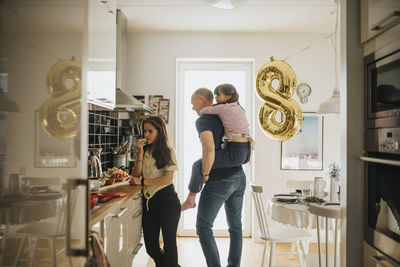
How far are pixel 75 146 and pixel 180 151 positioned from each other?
327 centimetres

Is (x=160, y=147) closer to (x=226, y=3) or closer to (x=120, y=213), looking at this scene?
(x=120, y=213)

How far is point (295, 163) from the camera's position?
409 centimetres

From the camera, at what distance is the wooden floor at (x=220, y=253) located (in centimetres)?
320

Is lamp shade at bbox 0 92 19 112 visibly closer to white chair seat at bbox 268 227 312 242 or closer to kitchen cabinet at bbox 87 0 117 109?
kitchen cabinet at bbox 87 0 117 109

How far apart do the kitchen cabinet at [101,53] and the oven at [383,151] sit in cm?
165

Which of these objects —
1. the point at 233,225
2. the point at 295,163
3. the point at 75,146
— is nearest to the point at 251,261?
the point at 233,225

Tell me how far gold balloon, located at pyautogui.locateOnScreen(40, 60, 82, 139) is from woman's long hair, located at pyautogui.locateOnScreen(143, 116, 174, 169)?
4.72ft

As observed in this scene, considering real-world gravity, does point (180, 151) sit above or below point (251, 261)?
above

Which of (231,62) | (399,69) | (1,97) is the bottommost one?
(1,97)

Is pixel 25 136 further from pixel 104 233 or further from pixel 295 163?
pixel 295 163

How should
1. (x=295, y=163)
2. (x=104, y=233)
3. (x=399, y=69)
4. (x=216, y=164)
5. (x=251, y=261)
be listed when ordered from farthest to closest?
1. (x=295, y=163)
2. (x=251, y=261)
3. (x=216, y=164)
4. (x=104, y=233)
5. (x=399, y=69)

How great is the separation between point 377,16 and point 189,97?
3.10m

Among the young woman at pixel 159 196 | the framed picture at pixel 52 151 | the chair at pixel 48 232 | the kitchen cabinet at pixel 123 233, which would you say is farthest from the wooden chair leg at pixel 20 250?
the young woman at pixel 159 196

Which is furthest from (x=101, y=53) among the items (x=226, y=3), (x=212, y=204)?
(x=212, y=204)
